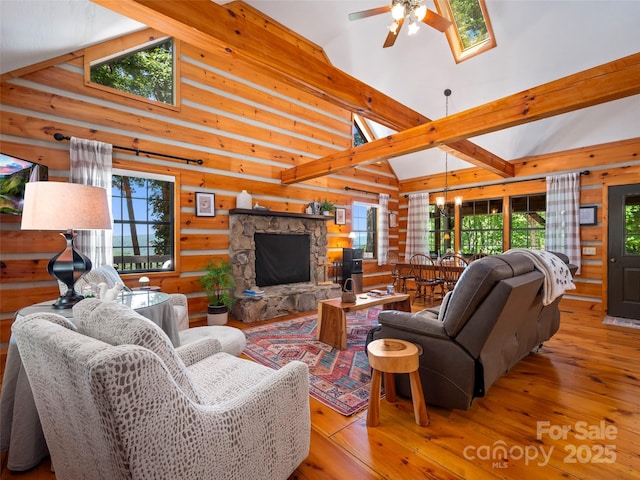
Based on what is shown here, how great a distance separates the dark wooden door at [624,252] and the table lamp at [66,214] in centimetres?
669

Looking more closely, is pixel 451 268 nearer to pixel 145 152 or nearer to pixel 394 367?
pixel 394 367

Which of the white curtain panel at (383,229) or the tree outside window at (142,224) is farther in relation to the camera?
the white curtain panel at (383,229)

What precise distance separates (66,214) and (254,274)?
3.27m

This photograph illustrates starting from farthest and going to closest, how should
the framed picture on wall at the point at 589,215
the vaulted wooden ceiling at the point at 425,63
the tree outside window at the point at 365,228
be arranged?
the tree outside window at the point at 365,228
the framed picture on wall at the point at 589,215
the vaulted wooden ceiling at the point at 425,63

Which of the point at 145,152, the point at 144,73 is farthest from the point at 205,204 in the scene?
the point at 144,73

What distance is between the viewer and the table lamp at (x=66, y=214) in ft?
5.96

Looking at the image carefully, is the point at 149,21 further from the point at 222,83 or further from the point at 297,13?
the point at 297,13

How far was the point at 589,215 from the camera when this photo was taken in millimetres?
5164

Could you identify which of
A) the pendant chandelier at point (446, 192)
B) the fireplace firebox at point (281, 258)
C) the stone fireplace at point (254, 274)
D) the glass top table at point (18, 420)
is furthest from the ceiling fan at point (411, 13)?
the glass top table at point (18, 420)

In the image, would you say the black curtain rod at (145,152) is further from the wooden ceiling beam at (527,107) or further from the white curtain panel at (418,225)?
the white curtain panel at (418,225)

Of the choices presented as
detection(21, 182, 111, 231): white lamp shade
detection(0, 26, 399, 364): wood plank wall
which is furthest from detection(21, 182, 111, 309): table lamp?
detection(0, 26, 399, 364): wood plank wall

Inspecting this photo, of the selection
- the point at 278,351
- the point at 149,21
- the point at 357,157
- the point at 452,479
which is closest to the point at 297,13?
the point at 357,157

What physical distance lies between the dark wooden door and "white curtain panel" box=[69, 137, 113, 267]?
23.6ft

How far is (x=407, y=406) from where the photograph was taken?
7.45 feet
